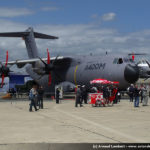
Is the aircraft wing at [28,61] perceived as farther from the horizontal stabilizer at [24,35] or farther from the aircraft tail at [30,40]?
the horizontal stabilizer at [24,35]

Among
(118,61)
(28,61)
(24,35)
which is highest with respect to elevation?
(24,35)

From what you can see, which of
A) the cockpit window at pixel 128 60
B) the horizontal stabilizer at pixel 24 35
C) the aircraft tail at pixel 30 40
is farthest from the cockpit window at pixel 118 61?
the horizontal stabilizer at pixel 24 35

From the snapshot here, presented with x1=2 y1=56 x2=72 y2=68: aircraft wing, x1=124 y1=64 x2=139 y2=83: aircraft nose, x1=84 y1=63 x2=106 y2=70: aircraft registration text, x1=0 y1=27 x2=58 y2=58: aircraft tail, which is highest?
x1=0 y1=27 x2=58 y2=58: aircraft tail

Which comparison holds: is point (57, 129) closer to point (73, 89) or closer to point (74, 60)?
point (73, 89)

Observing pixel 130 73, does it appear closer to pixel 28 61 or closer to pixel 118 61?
pixel 118 61

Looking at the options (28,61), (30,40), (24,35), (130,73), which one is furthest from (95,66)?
(24,35)

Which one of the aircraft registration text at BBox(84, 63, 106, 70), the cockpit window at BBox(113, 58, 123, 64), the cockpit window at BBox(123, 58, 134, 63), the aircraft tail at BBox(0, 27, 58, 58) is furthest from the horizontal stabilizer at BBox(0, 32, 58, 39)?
the cockpit window at BBox(123, 58, 134, 63)

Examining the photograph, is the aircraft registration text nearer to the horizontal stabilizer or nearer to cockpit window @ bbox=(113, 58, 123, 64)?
cockpit window @ bbox=(113, 58, 123, 64)

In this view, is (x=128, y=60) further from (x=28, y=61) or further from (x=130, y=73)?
(x=28, y=61)

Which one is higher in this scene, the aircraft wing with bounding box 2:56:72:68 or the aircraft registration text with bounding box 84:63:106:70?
the aircraft wing with bounding box 2:56:72:68

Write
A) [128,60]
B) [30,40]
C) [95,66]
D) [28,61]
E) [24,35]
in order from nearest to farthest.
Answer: [128,60] → [95,66] → [28,61] → [30,40] → [24,35]

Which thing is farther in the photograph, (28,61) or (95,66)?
(28,61)

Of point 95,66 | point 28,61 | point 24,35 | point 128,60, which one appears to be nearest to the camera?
point 128,60

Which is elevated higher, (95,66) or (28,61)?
(28,61)
